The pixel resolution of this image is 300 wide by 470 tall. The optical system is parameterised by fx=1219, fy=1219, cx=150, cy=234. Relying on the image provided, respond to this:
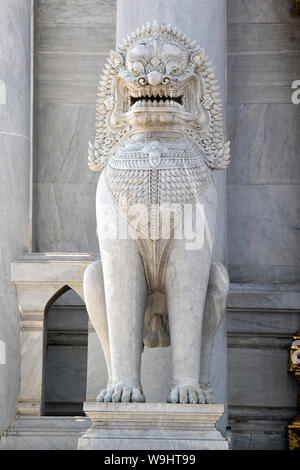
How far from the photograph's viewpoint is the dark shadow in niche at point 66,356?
14.4m

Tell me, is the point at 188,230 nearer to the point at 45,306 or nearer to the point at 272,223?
the point at 45,306

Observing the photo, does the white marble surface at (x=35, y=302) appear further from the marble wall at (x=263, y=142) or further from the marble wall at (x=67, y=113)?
the marble wall at (x=263, y=142)

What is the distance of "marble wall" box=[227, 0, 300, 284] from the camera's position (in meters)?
14.4

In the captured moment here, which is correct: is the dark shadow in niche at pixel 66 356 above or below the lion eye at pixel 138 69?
below

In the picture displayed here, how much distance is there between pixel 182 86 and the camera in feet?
32.9

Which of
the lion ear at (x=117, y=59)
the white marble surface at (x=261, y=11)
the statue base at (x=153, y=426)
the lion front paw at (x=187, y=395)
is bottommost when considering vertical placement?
the statue base at (x=153, y=426)

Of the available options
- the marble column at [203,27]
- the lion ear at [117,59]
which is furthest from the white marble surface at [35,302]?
the lion ear at [117,59]

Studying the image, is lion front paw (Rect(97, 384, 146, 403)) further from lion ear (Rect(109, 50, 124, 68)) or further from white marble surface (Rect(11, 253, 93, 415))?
white marble surface (Rect(11, 253, 93, 415))

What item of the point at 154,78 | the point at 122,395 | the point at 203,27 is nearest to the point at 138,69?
the point at 154,78

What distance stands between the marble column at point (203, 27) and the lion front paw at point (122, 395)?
258 cm

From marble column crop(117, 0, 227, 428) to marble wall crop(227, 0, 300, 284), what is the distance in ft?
6.31

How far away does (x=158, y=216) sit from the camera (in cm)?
977

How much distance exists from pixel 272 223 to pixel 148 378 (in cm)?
349

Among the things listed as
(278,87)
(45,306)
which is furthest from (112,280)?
(278,87)
